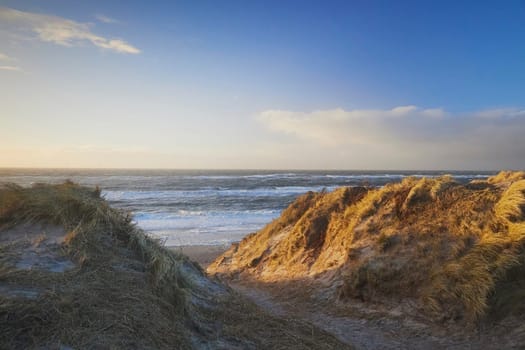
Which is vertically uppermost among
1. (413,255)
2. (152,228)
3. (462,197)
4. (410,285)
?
(462,197)

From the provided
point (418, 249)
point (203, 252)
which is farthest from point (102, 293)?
point (203, 252)

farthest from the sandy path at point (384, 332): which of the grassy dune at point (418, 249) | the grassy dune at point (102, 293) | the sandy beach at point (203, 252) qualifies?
the sandy beach at point (203, 252)

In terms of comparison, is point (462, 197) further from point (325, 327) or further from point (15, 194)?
point (15, 194)

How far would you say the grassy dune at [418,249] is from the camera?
632cm

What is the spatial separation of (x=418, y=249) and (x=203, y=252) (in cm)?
1108

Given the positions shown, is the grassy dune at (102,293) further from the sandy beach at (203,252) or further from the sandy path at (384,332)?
the sandy beach at (203,252)

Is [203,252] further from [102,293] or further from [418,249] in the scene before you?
[102,293]

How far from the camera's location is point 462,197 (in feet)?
27.7

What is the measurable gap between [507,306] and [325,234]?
17.9 ft

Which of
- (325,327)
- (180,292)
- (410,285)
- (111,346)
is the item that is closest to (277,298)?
(325,327)

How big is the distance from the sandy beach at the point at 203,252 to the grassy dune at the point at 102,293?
28.6 feet

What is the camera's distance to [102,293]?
415 cm

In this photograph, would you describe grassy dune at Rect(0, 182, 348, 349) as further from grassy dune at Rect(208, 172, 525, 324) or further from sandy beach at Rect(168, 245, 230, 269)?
sandy beach at Rect(168, 245, 230, 269)

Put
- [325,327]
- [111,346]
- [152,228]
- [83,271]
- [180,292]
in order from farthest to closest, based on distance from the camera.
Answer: [152,228] < [325,327] < [180,292] < [83,271] < [111,346]
